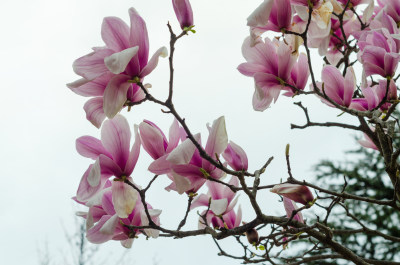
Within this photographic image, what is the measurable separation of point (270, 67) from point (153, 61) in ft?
1.12

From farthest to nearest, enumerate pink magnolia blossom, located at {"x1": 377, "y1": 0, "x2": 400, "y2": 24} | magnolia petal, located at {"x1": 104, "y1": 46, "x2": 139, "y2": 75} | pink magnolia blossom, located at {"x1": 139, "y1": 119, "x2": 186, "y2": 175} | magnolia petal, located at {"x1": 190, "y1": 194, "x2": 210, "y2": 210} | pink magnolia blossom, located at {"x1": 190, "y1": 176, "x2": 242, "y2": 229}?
pink magnolia blossom, located at {"x1": 377, "y1": 0, "x2": 400, "y2": 24} → magnolia petal, located at {"x1": 190, "y1": 194, "x2": 210, "y2": 210} → pink magnolia blossom, located at {"x1": 190, "y1": 176, "x2": 242, "y2": 229} → pink magnolia blossom, located at {"x1": 139, "y1": 119, "x2": 186, "y2": 175} → magnolia petal, located at {"x1": 104, "y1": 46, "x2": 139, "y2": 75}

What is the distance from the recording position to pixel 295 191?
0.97 metres

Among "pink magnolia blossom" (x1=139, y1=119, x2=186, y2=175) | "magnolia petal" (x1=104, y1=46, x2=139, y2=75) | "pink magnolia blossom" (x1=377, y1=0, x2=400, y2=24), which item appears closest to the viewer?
"magnolia petal" (x1=104, y1=46, x2=139, y2=75)

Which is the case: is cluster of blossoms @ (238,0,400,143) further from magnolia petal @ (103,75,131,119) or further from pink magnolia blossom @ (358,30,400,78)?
magnolia petal @ (103,75,131,119)

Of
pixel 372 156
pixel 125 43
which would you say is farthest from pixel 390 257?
pixel 125 43

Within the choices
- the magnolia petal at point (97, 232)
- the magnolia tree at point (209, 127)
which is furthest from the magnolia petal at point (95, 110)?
the magnolia petal at point (97, 232)

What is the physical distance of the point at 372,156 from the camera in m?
7.33

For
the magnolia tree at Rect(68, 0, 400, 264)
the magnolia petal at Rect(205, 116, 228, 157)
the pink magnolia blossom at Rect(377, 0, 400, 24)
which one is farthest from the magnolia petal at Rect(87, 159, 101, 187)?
the pink magnolia blossom at Rect(377, 0, 400, 24)

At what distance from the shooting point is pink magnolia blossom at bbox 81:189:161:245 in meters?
0.94

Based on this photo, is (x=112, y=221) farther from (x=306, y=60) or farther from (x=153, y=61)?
(x=306, y=60)

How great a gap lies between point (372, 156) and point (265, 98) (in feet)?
22.1

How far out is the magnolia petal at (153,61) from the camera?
0.86 meters

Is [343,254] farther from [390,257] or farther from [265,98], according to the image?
[390,257]

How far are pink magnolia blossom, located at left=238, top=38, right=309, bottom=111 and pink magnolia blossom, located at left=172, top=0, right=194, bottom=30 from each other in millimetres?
214
